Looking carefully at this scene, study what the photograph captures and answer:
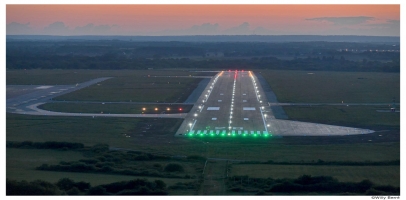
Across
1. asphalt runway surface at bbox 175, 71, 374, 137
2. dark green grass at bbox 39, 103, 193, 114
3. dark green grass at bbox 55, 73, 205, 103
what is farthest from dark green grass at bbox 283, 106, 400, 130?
dark green grass at bbox 55, 73, 205, 103

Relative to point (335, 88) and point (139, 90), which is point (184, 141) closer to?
point (139, 90)

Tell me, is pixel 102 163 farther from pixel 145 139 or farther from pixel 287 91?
pixel 287 91

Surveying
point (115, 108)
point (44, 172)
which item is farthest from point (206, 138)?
point (115, 108)

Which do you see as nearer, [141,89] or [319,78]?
[141,89]

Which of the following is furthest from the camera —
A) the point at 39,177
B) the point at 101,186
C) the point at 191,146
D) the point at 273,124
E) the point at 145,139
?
the point at 273,124

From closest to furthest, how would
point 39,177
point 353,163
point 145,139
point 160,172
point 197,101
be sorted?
point 39,177, point 160,172, point 353,163, point 145,139, point 197,101

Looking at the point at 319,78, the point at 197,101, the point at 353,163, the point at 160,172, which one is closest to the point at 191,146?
the point at 160,172

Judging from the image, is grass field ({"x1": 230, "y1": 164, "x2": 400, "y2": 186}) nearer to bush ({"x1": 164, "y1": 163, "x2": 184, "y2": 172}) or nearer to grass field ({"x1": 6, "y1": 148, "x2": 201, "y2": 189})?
bush ({"x1": 164, "y1": 163, "x2": 184, "y2": 172})
